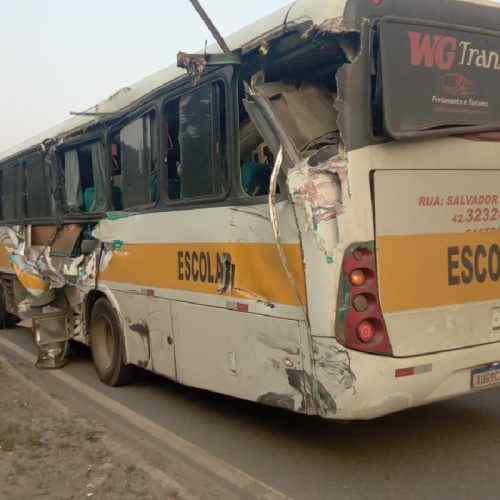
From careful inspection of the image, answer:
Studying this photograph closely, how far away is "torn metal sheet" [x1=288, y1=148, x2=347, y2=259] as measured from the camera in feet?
12.9

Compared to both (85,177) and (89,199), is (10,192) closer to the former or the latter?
(85,177)

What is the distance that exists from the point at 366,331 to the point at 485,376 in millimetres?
1053

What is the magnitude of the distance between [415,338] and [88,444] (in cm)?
272

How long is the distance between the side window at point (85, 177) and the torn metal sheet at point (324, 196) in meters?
3.65

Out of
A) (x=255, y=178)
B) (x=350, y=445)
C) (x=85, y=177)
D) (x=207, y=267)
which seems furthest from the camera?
(x=85, y=177)

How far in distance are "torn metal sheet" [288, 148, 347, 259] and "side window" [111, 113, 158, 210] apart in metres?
2.31

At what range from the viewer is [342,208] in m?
3.91

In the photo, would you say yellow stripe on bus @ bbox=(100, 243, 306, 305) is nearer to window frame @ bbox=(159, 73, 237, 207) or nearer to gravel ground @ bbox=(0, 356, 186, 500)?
window frame @ bbox=(159, 73, 237, 207)

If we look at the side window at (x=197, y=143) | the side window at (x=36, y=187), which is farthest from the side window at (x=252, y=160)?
the side window at (x=36, y=187)

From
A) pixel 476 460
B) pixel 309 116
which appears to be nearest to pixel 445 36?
pixel 309 116

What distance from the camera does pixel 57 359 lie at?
8.16m

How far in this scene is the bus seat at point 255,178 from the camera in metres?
4.72

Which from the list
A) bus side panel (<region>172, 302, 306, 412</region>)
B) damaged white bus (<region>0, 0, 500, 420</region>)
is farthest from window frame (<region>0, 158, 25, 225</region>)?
bus side panel (<region>172, 302, 306, 412</region>)

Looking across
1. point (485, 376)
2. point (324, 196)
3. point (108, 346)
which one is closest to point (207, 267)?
point (324, 196)
